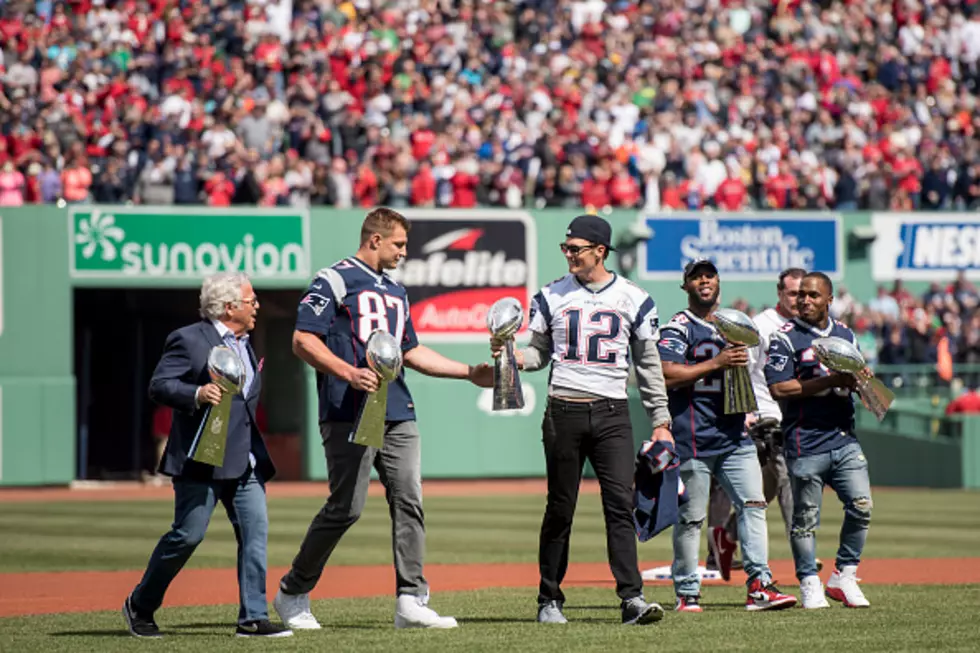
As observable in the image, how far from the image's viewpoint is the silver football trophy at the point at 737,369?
933 cm

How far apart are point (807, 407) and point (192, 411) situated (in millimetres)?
3707

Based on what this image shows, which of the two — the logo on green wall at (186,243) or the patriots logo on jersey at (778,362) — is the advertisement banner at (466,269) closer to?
the logo on green wall at (186,243)

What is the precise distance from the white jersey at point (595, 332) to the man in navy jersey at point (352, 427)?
44 centimetres

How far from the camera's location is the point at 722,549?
11.9 meters

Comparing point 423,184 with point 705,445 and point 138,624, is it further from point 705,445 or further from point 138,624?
point 138,624

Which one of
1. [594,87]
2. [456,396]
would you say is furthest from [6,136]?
[594,87]

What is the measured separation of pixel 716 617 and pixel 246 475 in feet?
8.63

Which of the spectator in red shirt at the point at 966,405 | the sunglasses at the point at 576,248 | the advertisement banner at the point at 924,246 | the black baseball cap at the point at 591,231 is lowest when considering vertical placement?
the spectator in red shirt at the point at 966,405

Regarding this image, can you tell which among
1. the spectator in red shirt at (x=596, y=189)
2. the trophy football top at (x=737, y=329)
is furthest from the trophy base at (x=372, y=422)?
the spectator in red shirt at (x=596, y=189)

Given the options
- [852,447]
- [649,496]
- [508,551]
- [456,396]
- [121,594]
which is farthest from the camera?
[456,396]

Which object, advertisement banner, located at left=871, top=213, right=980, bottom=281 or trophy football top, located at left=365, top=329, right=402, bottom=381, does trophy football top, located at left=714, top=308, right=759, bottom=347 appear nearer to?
trophy football top, located at left=365, top=329, right=402, bottom=381

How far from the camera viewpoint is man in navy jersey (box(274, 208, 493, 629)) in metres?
8.48

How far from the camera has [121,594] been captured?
11.4 meters

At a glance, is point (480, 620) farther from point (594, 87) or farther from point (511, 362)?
point (594, 87)
